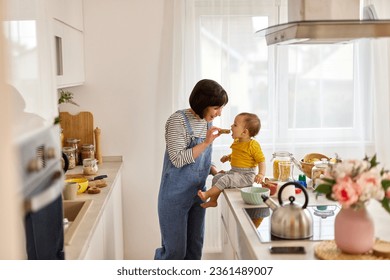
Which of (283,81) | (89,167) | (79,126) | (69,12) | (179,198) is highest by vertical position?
(69,12)

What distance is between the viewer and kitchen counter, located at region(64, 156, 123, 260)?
164 cm

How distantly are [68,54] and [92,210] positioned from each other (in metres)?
0.92

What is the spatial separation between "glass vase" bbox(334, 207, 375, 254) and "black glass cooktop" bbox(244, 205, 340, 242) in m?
0.21

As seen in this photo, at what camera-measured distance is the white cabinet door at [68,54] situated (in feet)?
7.72

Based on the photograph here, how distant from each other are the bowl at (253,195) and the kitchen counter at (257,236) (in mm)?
21

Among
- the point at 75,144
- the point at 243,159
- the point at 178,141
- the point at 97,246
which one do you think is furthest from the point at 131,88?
the point at 97,246

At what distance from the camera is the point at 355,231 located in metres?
1.57

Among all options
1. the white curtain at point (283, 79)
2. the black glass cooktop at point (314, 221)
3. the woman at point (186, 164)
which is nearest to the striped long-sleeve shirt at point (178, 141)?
the woman at point (186, 164)

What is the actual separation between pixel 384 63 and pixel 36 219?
115 inches

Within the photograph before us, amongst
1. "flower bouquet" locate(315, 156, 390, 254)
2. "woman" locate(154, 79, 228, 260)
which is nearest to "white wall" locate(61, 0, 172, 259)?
"woman" locate(154, 79, 228, 260)

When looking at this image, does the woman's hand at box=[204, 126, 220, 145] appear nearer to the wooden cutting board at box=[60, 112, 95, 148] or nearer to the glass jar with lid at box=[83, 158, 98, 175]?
the glass jar with lid at box=[83, 158, 98, 175]

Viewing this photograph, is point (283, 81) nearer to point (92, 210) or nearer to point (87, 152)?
point (87, 152)
